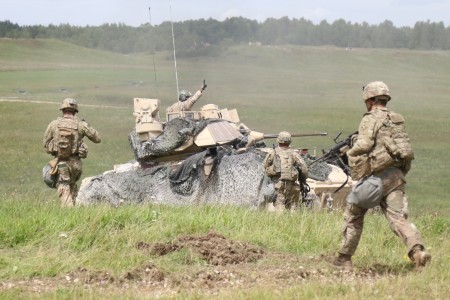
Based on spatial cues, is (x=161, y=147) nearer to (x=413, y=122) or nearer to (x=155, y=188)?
(x=155, y=188)

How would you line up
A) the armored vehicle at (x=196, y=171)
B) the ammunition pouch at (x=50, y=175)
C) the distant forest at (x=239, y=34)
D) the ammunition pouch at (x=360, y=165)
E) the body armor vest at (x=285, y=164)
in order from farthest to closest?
the distant forest at (x=239, y=34)
the armored vehicle at (x=196, y=171)
the body armor vest at (x=285, y=164)
the ammunition pouch at (x=50, y=175)
the ammunition pouch at (x=360, y=165)

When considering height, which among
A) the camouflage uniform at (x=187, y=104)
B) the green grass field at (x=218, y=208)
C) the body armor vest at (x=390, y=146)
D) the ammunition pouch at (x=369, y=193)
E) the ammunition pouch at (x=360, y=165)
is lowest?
the green grass field at (x=218, y=208)

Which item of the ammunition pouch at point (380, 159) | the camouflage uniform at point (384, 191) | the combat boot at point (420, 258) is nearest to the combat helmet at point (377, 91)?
the camouflage uniform at point (384, 191)

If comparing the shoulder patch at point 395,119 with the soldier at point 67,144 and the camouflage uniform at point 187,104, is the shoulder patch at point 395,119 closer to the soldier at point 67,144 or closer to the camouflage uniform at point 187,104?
the soldier at point 67,144

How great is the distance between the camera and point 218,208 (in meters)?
12.5

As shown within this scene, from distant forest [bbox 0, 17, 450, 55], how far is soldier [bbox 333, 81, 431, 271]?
39.9 m

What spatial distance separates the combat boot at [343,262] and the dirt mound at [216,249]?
0.87 meters

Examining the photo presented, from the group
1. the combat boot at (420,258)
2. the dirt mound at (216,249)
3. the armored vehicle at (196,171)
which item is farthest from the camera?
the armored vehicle at (196,171)

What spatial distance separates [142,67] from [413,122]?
30.2 metres

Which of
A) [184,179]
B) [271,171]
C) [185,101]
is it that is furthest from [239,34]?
[271,171]

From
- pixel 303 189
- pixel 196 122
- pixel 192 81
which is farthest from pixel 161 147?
pixel 192 81

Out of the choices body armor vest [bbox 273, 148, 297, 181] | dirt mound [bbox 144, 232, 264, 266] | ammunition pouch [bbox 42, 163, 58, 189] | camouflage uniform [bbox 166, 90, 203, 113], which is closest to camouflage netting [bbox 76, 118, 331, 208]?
body armor vest [bbox 273, 148, 297, 181]

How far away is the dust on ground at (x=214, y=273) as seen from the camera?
8859mm

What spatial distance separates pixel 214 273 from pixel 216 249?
77 centimetres
